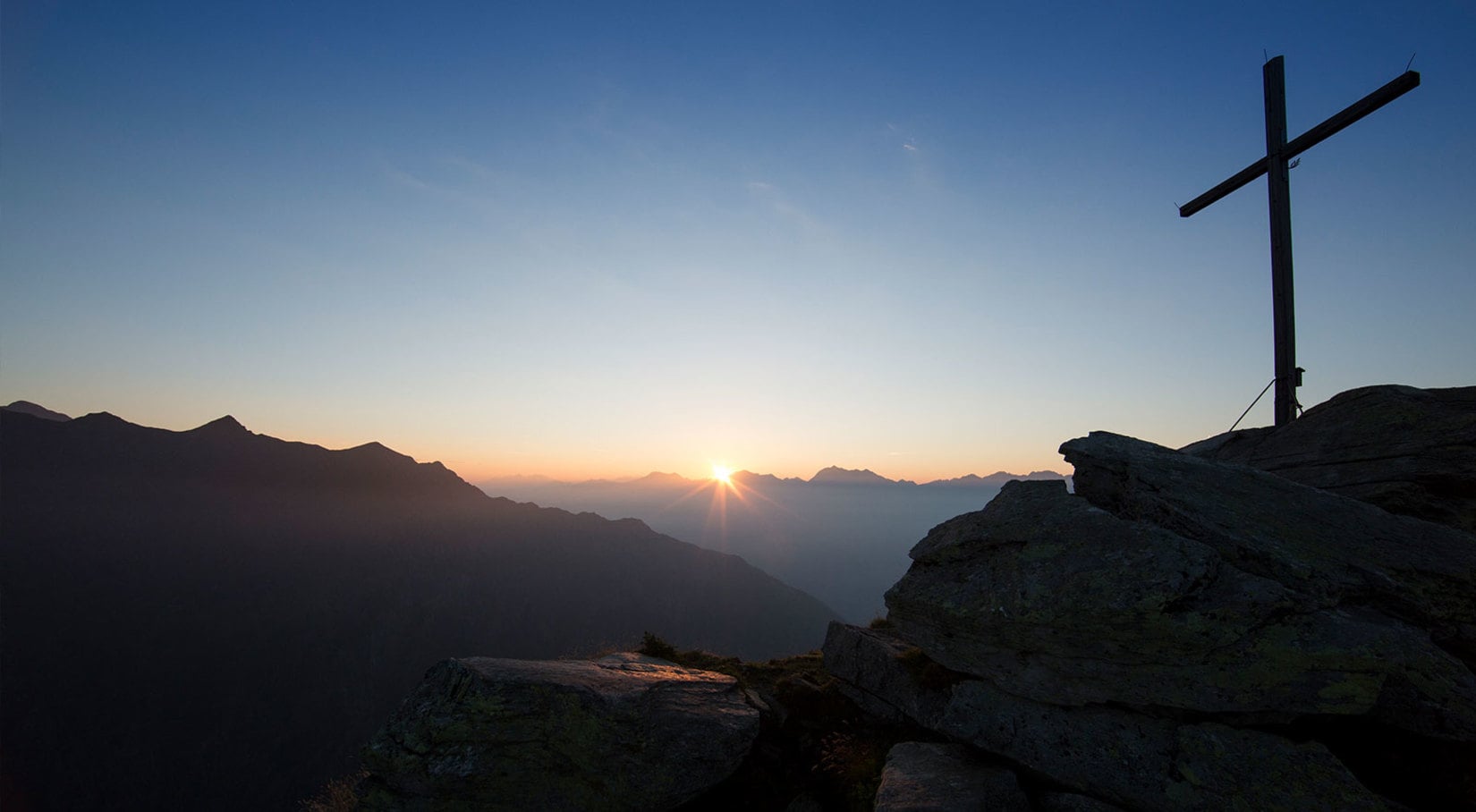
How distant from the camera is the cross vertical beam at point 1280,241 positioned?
15.6 metres

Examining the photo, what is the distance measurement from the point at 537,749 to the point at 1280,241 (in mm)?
21044

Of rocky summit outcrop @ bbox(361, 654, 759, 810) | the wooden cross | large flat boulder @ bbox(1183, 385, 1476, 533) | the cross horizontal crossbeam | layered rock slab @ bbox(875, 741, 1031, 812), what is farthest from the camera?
the wooden cross

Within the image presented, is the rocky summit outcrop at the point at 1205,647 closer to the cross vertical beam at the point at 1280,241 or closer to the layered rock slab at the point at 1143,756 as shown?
the layered rock slab at the point at 1143,756

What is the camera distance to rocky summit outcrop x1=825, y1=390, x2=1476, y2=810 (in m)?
7.83

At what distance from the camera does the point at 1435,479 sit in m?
11.7

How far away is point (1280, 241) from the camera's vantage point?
51.9 feet

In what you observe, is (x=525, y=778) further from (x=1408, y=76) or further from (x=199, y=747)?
(x=199, y=747)

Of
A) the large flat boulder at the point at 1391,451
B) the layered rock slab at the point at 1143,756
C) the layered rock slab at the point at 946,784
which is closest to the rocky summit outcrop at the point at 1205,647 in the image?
the layered rock slab at the point at 1143,756

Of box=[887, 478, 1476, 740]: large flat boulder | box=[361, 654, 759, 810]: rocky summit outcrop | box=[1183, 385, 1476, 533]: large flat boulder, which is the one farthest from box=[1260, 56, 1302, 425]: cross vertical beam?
box=[361, 654, 759, 810]: rocky summit outcrop

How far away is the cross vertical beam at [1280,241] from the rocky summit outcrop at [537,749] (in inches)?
636

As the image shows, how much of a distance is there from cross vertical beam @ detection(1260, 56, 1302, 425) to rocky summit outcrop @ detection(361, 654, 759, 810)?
16153 mm

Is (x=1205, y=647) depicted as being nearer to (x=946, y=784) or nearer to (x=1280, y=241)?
(x=946, y=784)

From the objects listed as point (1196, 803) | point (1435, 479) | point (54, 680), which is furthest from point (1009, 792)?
point (54, 680)

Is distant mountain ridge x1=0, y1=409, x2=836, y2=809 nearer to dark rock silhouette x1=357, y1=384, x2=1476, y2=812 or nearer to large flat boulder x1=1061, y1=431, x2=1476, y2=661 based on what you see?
dark rock silhouette x1=357, y1=384, x2=1476, y2=812
